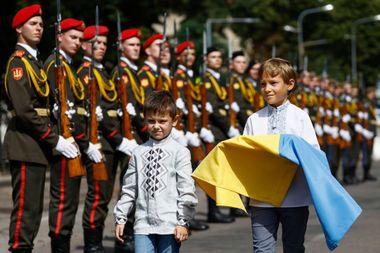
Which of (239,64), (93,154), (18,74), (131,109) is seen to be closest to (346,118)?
(239,64)

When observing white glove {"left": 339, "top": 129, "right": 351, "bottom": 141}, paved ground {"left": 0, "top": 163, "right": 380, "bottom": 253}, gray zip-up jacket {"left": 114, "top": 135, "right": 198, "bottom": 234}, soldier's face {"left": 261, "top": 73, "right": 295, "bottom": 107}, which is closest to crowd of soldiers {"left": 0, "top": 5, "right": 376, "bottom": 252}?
paved ground {"left": 0, "top": 163, "right": 380, "bottom": 253}

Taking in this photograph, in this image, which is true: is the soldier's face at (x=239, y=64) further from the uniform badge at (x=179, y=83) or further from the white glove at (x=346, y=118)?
the white glove at (x=346, y=118)

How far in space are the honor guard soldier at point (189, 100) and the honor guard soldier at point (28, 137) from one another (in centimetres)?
387

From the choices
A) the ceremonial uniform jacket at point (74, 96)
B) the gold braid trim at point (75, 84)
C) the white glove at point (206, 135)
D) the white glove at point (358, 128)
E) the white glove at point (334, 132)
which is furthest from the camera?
the white glove at point (358, 128)

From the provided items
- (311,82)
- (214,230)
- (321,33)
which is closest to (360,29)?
(321,33)

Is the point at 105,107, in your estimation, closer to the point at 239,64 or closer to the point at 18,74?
the point at 18,74

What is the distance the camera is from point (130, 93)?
11.2m

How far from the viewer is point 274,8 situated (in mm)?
72750

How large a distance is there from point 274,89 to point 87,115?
3002 millimetres

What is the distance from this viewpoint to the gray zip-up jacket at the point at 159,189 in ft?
23.7

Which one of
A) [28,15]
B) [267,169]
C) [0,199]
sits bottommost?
[0,199]

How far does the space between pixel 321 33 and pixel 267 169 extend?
220 ft

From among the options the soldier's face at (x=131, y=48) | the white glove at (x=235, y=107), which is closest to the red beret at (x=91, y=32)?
the soldier's face at (x=131, y=48)

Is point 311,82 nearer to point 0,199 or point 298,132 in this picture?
point 0,199
